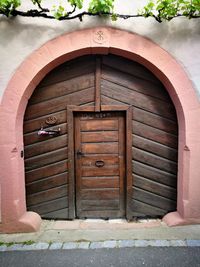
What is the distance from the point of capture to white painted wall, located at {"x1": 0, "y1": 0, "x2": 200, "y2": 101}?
8.89ft

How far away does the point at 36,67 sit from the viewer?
106 inches

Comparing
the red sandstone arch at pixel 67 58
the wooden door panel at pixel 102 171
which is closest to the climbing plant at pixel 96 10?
the red sandstone arch at pixel 67 58

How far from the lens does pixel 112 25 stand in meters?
2.74

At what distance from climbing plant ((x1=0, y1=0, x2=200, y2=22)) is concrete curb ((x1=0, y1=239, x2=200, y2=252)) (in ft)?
8.86

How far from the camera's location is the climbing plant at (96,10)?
2.50 m

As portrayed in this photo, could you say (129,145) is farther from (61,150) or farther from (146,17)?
(146,17)

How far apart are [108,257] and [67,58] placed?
8.06 feet

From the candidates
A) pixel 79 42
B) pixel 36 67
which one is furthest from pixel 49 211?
pixel 79 42

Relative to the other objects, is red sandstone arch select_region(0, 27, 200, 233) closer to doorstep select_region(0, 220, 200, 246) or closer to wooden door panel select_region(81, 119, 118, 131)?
doorstep select_region(0, 220, 200, 246)

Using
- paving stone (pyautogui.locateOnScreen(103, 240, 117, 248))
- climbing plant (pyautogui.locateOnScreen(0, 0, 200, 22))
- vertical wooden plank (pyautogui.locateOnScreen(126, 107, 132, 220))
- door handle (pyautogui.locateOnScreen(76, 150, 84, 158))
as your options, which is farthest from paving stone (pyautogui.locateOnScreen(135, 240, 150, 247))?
climbing plant (pyautogui.locateOnScreen(0, 0, 200, 22))

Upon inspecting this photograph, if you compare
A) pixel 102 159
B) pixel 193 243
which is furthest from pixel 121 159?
pixel 193 243

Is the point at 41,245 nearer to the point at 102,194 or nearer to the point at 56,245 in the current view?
the point at 56,245

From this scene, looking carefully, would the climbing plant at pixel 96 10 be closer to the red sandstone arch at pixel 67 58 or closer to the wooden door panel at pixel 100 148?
the red sandstone arch at pixel 67 58

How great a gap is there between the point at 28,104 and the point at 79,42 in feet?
3.57
